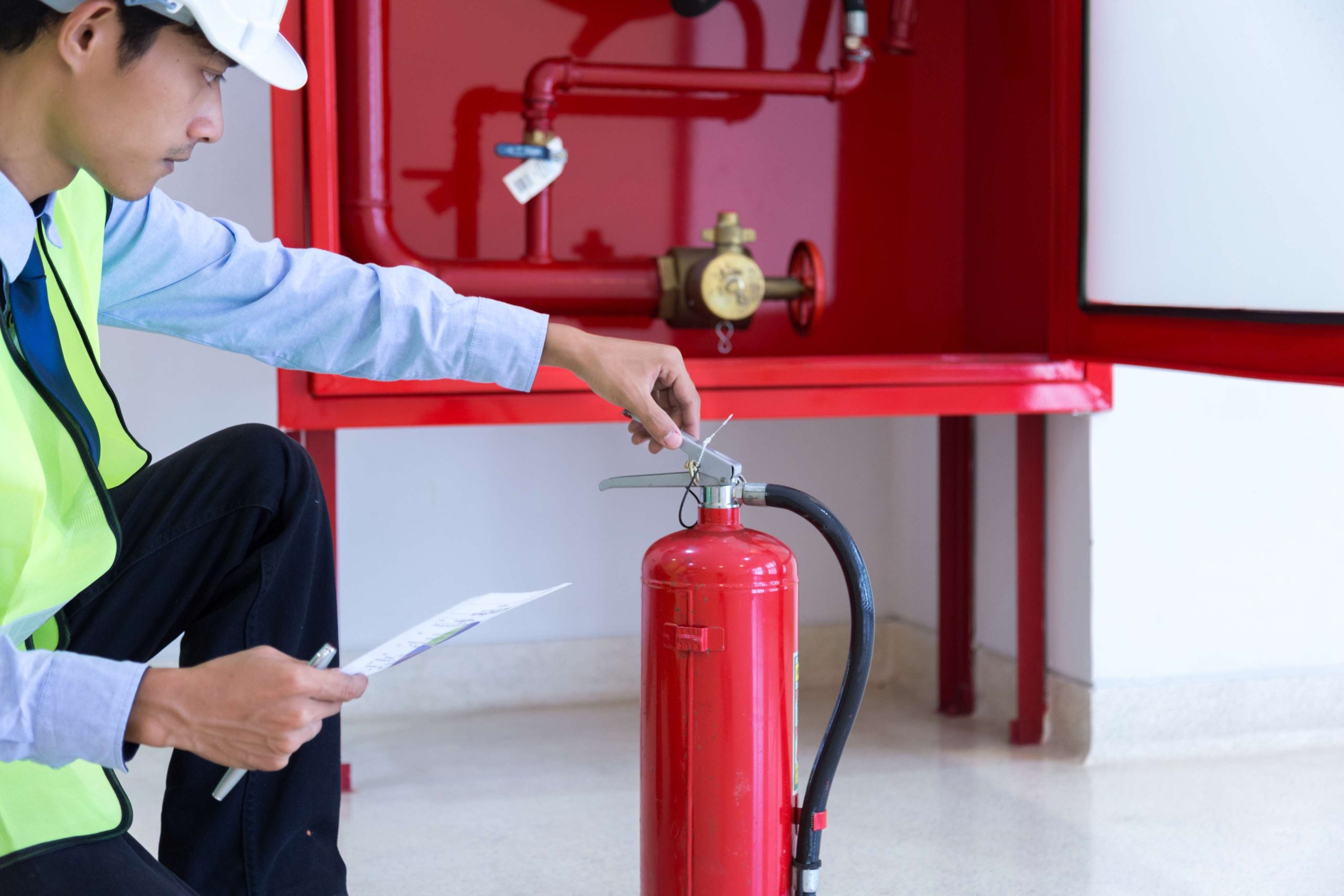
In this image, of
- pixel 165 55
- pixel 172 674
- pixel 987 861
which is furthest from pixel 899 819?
pixel 165 55

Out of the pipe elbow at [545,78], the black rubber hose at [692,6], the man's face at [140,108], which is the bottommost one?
the man's face at [140,108]

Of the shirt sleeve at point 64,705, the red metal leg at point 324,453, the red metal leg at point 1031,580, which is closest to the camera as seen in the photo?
the shirt sleeve at point 64,705

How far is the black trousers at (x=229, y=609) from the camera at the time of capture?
108 cm

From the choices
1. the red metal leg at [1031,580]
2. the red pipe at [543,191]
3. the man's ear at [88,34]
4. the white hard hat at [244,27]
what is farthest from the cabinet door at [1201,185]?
the man's ear at [88,34]

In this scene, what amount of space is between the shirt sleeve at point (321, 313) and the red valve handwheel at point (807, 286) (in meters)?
0.73

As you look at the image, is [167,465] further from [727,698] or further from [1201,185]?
[1201,185]

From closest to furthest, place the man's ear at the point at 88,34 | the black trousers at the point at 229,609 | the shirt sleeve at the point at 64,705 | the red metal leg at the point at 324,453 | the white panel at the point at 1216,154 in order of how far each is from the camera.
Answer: the shirt sleeve at the point at 64,705, the man's ear at the point at 88,34, the black trousers at the point at 229,609, the white panel at the point at 1216,154, the red metal leg at the point at 324,453

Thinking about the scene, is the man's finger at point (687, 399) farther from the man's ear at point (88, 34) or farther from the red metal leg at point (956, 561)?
the red metal leg at point (956, 561)

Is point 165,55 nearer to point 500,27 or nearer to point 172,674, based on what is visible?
point 172,674

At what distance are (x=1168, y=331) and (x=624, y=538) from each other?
94 centimetres

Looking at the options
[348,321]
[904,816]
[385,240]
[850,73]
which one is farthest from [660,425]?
[850,73]

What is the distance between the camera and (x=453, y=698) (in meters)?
2.07

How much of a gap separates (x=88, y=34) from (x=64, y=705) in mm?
433

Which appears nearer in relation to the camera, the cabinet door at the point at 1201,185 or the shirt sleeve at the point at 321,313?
the shirt sleeve at the point at 321,313
